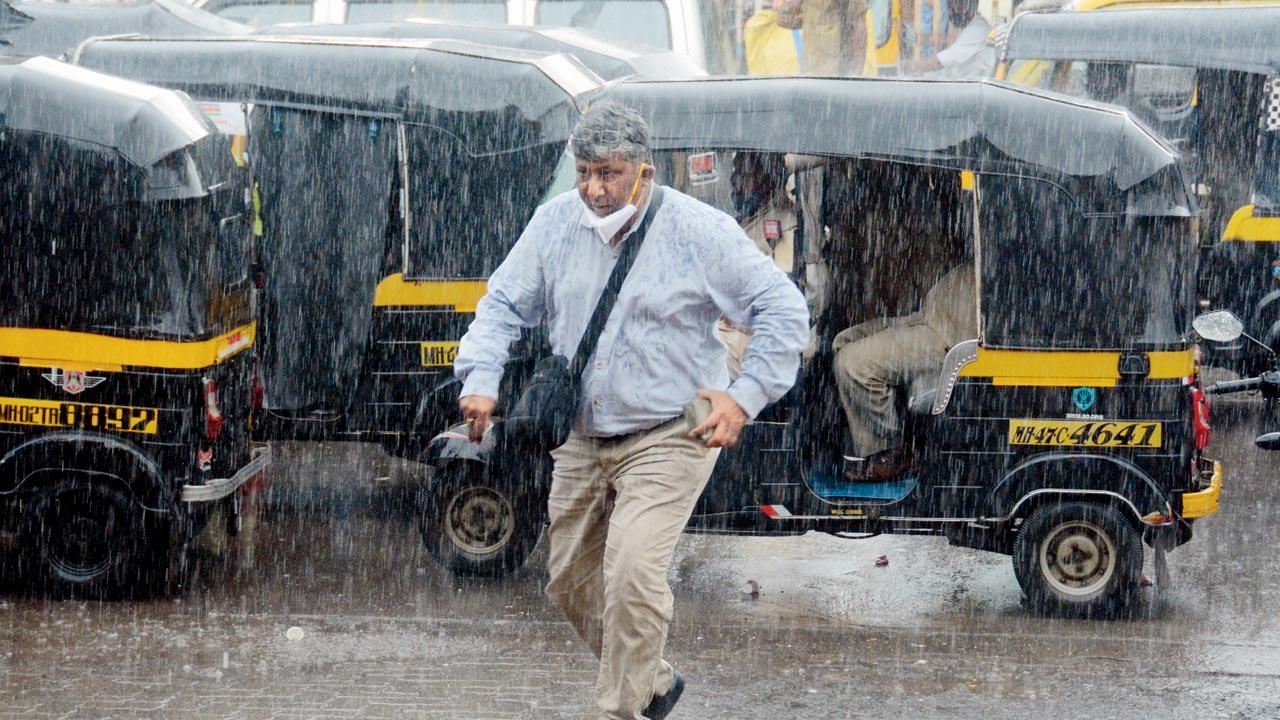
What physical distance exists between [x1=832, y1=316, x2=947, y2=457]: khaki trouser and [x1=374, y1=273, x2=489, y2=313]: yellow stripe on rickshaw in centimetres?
161

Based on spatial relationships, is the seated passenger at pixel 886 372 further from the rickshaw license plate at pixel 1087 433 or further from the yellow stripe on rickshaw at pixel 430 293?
the yellow stripe on rickshaw at pixel 430 293

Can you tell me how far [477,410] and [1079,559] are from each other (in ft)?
10.2

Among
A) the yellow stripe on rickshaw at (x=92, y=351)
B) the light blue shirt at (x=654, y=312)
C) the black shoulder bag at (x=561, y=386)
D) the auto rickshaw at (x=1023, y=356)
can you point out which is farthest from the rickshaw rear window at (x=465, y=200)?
the black shoulder bag at (x=561, y=386)

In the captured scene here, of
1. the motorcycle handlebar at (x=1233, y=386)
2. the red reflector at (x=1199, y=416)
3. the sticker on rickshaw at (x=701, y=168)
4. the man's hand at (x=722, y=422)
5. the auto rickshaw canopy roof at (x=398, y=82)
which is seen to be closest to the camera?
the man's hand at (x=722, y=422)

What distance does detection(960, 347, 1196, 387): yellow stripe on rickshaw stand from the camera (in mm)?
6750

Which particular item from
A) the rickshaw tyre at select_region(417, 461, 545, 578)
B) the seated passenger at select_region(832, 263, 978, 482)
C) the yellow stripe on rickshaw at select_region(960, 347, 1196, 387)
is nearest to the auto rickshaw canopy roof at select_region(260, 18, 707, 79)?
the seated passenger at select_region(832, 263, 978, 482)

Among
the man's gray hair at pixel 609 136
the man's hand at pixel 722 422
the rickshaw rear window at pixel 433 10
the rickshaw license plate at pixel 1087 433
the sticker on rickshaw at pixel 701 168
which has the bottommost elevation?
the rickshaw license plate at pixel 1087 433

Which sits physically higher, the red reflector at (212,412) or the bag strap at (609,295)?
the bag strap at (609,295)

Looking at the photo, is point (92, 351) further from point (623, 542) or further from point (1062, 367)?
point (1062, 367)

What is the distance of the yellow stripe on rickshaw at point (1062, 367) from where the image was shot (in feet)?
22.1

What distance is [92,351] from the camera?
22.3 ft

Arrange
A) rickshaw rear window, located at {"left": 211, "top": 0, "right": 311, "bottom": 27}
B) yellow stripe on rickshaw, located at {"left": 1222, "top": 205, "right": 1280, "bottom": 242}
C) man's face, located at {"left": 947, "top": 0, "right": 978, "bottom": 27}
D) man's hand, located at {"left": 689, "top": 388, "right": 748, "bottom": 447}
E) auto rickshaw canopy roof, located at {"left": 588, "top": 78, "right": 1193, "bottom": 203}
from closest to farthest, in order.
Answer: man's hand, located at {"left": 689, "top": 388, "right": 748, "bottom": 447}
auto rickshaw canopy roof, located at {"left": 588, "top": 78, "right": 1193, "bottom": 203}
yellow stripe on rickshaw, located at {"left": 1222, "top": 205, "right": 1280, "bottom": 242}
rickshaw rear window, located at {"left": 211, "top": 0, "right": 311, "bottom": 27}
man's face, located at {"left": 947, "top": 0, "right": 978, "bottom": 27}

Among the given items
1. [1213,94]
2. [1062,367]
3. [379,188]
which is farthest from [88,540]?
[1213,94]

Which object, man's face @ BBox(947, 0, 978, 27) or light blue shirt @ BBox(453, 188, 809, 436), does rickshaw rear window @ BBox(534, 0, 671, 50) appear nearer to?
man's face @ BBox(947, 0, 978, 27)
